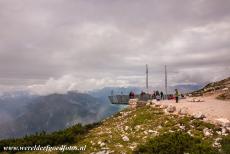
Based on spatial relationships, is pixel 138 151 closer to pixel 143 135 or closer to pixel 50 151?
pixel 143 135

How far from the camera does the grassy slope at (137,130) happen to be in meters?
23.0

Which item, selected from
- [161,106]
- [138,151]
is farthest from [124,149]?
[161,106]

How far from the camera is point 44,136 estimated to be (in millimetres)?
27328

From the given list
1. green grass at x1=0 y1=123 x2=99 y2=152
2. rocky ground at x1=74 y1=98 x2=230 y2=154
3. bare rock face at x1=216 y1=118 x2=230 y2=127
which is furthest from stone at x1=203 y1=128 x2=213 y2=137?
green grass at x1=0 y1=123 x2=99 y2=152

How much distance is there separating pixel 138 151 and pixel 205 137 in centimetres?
519

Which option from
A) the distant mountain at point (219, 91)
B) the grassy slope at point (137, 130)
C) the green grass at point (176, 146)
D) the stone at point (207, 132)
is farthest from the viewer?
the distant mountain at point (219, 91)

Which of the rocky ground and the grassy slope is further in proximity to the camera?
the rocky ground

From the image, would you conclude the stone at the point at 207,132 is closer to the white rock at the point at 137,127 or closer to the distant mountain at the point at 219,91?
the white rock at the point at 137,127

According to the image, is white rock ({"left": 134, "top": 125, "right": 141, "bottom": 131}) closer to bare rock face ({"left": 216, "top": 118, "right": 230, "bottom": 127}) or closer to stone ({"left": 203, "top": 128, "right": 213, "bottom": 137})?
stone ({"left": 203, "top": 128, "right": 213, "bottom": 137})

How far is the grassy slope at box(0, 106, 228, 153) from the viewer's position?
23000 mm

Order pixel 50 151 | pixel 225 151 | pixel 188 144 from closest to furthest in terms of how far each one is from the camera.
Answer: pixel 225 151 → pixel 188 144 → pixel 50 151

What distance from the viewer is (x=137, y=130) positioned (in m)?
26.7

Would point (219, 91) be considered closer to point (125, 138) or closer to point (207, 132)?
point (207, 132)

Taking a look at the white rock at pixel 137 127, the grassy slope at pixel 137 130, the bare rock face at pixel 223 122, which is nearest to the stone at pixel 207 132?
the grassy slope at pixel 137 130
